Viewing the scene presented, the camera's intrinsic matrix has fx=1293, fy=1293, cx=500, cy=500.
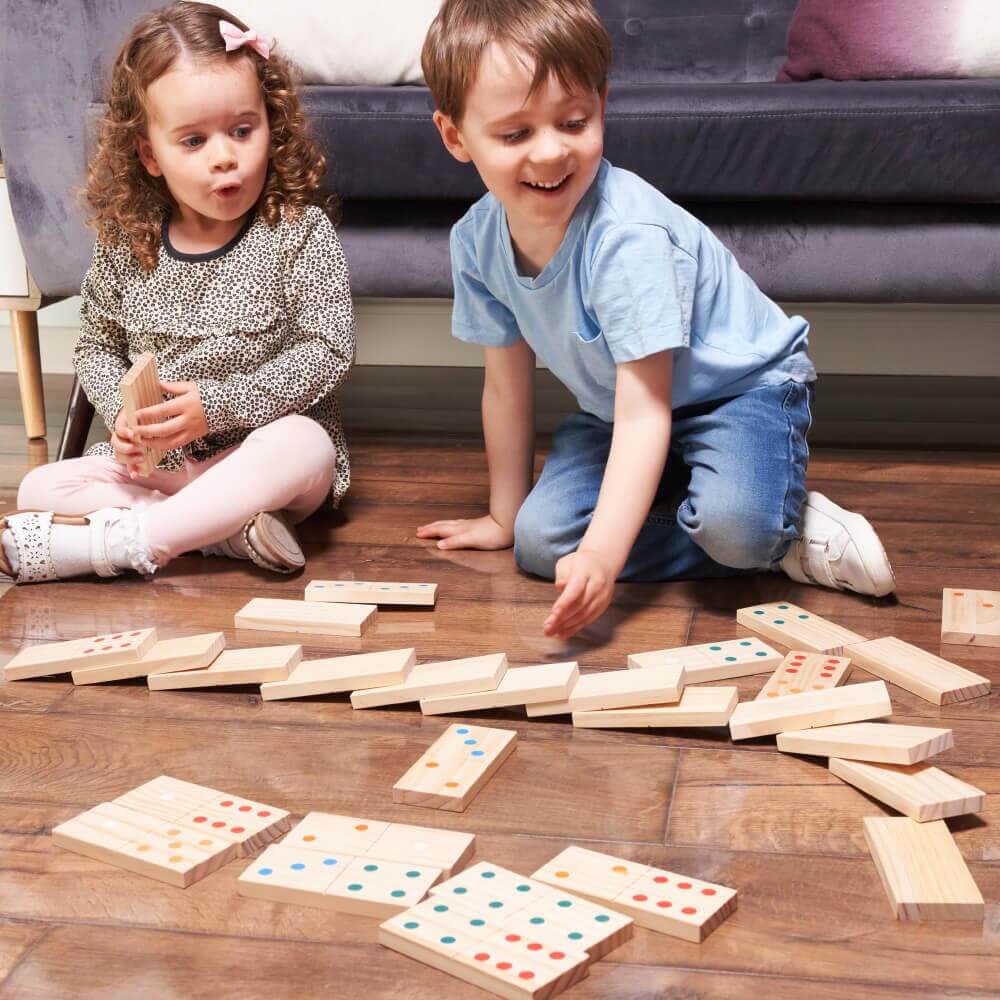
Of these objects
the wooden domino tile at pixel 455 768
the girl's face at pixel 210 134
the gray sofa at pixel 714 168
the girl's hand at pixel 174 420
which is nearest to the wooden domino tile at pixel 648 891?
the wooden domino tile at pixel 455 768

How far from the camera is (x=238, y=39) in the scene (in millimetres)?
1414

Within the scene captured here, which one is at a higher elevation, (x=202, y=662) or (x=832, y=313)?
(x=832, y=313)

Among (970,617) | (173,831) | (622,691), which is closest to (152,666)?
(173,831)

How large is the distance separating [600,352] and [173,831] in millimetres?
616

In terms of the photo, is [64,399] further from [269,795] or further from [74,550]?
[269,795]

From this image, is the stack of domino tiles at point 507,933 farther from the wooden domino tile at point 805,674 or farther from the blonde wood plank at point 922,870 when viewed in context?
the wooden domino tile at point 805,674

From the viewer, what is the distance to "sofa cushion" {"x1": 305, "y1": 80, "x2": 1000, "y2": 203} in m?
1.64

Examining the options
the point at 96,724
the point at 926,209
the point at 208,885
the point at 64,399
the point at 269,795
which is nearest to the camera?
the point at 208,885

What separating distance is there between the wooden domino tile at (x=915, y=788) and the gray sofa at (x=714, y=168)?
36.5 inches

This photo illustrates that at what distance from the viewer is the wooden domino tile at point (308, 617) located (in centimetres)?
123

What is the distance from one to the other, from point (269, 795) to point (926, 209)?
1.21m

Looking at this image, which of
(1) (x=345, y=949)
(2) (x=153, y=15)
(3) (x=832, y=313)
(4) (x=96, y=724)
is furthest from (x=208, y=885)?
(3) (x=832, y=313)

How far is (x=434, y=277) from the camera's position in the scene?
5.78ft

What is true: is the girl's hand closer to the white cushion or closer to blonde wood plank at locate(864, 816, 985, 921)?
the white cushion
